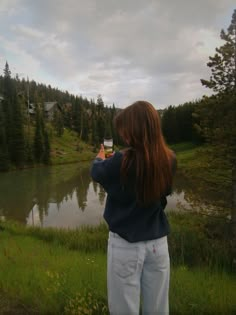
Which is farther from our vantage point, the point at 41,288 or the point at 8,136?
the point at 8,136

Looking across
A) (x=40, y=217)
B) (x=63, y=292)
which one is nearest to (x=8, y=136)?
(x=40, y=217)

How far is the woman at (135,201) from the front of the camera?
213cm

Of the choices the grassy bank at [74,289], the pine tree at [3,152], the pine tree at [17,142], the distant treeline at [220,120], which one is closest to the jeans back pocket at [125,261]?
the grassy bank at [74,289]

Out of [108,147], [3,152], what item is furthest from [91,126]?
[108,147]

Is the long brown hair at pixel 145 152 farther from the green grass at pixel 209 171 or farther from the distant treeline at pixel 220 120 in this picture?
the green grass at pixel 209 171

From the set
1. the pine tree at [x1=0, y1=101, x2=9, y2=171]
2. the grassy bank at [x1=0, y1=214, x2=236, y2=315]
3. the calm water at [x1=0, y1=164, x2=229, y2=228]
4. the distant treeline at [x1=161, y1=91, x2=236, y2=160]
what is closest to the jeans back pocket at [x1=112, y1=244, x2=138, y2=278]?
→ the grassy bank at [x1=0, y1=214, x2=236, y2=315]

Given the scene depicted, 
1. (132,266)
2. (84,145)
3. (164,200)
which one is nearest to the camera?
(132,266)

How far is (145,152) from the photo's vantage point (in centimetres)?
212

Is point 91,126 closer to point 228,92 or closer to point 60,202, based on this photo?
point 60,202

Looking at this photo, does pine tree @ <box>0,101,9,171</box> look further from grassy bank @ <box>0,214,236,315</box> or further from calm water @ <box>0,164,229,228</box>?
grassy bank @ <box>0,214,236,315</box>

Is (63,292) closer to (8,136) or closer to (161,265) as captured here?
(161,265)

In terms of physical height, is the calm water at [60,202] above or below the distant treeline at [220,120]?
below

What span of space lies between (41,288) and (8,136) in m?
44.9

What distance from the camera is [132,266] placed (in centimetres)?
218
